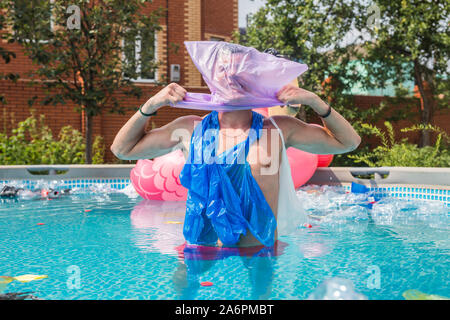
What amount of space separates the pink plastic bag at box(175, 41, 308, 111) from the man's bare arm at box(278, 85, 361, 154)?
0.10m

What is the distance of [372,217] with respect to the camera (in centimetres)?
519

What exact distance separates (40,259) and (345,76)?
10.3 metres

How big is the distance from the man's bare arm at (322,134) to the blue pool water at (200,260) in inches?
30.0

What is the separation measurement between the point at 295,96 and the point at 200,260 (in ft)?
3.88

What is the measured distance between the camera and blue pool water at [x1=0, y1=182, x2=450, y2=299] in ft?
8.38

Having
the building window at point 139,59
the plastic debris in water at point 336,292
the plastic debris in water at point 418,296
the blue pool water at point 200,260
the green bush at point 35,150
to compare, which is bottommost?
the blue pool water at point 200,260

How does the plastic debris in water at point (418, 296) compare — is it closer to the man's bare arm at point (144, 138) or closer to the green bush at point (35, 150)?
the man's bare arm at point (144, 138)

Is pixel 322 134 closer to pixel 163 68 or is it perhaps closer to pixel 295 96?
pixel 295 96

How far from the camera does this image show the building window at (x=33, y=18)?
785cm

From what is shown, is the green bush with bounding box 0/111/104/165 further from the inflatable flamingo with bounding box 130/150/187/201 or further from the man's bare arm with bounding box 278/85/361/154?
the man's bare arm with bounding box 278/85/361/154

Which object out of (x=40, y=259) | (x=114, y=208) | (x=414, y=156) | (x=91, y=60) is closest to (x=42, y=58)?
(x=91, y=60)

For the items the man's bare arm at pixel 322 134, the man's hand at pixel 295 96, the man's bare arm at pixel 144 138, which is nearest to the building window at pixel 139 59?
the man's bare arm at pixel 144 138

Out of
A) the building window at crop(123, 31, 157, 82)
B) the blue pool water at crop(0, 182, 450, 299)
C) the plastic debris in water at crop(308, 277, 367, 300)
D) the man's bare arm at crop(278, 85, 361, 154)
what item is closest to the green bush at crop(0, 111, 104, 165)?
the building window at crop(123, 31, 157, 82)

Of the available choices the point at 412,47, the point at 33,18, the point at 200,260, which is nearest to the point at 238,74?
the point at 200,260
